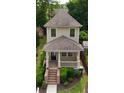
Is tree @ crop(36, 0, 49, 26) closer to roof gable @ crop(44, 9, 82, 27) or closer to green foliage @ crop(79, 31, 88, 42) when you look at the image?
roof gable @ crop(44, 9, 82, 27)

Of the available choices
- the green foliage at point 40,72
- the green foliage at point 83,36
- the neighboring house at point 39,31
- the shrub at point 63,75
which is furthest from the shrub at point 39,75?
the green foliage at point 83,36

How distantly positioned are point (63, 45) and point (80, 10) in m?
0.29

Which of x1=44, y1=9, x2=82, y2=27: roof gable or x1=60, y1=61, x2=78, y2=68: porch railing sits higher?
x1=44, y1=9, x2=82, y2=27: roof gable

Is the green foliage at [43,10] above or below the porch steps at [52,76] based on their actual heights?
above

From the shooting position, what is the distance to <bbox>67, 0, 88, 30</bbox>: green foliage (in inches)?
134

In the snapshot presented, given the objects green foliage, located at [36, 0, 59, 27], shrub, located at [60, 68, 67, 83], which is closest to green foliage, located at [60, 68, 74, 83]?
shrub, located at [60, 68, 67, 83]

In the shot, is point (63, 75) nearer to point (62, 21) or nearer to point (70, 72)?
point (70, 72)

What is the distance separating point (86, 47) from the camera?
133 inches

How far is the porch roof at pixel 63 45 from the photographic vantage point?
3396mm

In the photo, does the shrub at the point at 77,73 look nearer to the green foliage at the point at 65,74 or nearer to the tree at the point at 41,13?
the green foliage at the point at 65,74
